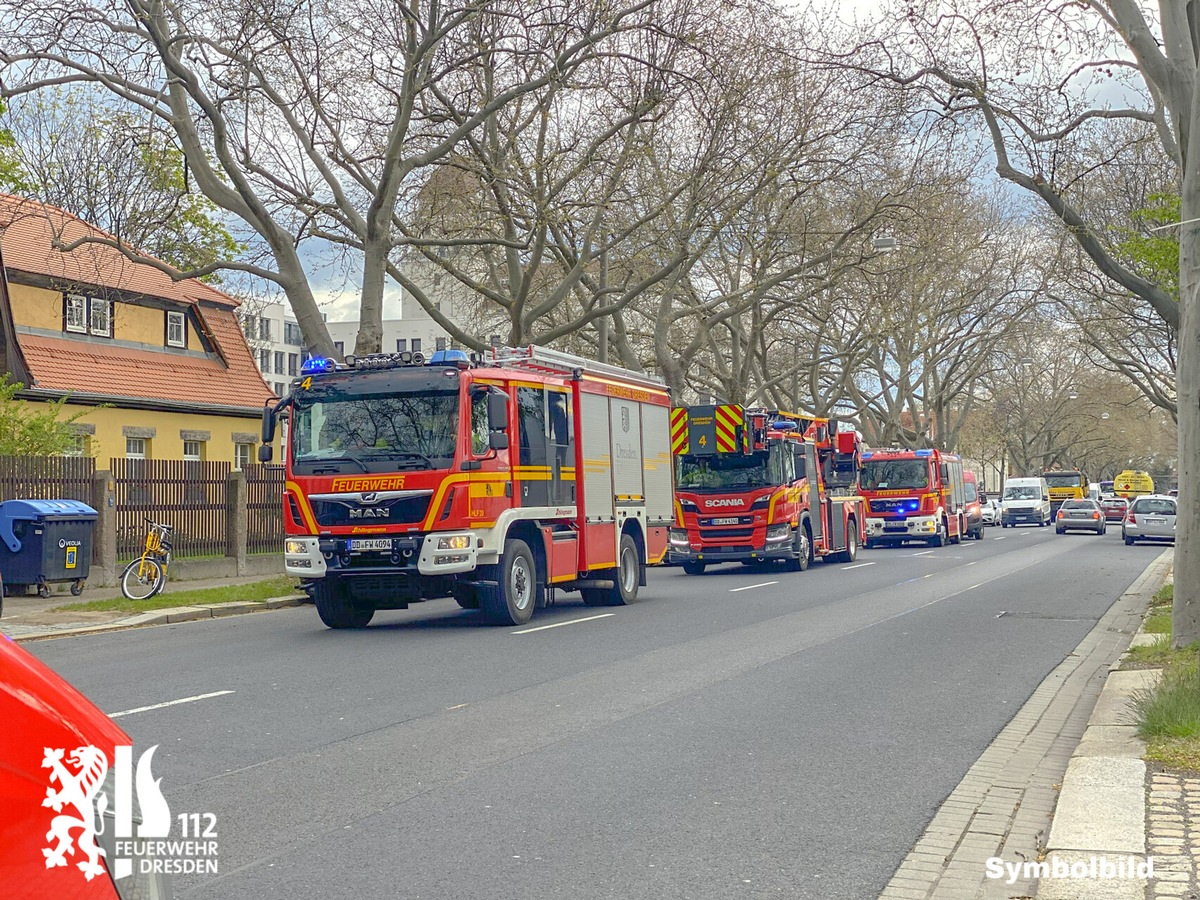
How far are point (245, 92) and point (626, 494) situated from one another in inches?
350

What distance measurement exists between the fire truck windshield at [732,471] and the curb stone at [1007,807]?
54.0 ft

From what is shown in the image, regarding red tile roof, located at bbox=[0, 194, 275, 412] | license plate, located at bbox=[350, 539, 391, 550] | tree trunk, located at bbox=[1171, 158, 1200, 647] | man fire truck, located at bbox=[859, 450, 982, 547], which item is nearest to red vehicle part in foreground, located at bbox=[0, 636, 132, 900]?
tree trunk, located at bbox=[1171, 158, 1200, 647]

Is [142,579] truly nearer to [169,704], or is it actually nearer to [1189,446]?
[169,704]

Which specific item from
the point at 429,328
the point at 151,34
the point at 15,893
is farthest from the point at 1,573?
the point at 429,328

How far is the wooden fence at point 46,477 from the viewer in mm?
20750

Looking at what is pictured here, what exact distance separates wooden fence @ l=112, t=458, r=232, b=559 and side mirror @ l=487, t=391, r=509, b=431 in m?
10.4

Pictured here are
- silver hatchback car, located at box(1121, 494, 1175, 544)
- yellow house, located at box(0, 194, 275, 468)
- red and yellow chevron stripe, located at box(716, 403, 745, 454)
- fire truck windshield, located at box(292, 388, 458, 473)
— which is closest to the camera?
fire truck windshield, located at box(292, 388, 458, 473)

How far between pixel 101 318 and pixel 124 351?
40.5 inches

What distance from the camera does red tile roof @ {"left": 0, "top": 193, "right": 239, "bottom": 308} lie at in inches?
1268

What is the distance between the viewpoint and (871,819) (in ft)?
21.3

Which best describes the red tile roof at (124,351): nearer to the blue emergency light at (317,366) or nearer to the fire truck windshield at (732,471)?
the fire truck windshield at (732,471)

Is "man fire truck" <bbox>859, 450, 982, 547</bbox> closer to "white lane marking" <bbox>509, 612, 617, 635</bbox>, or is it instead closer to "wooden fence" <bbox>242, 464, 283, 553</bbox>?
"wooden fence" <bbox>242, 464, 283, 553</bbox>

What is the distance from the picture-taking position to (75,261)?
3416 centimetres

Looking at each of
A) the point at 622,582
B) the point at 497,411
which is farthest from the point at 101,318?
the point at 497,411
